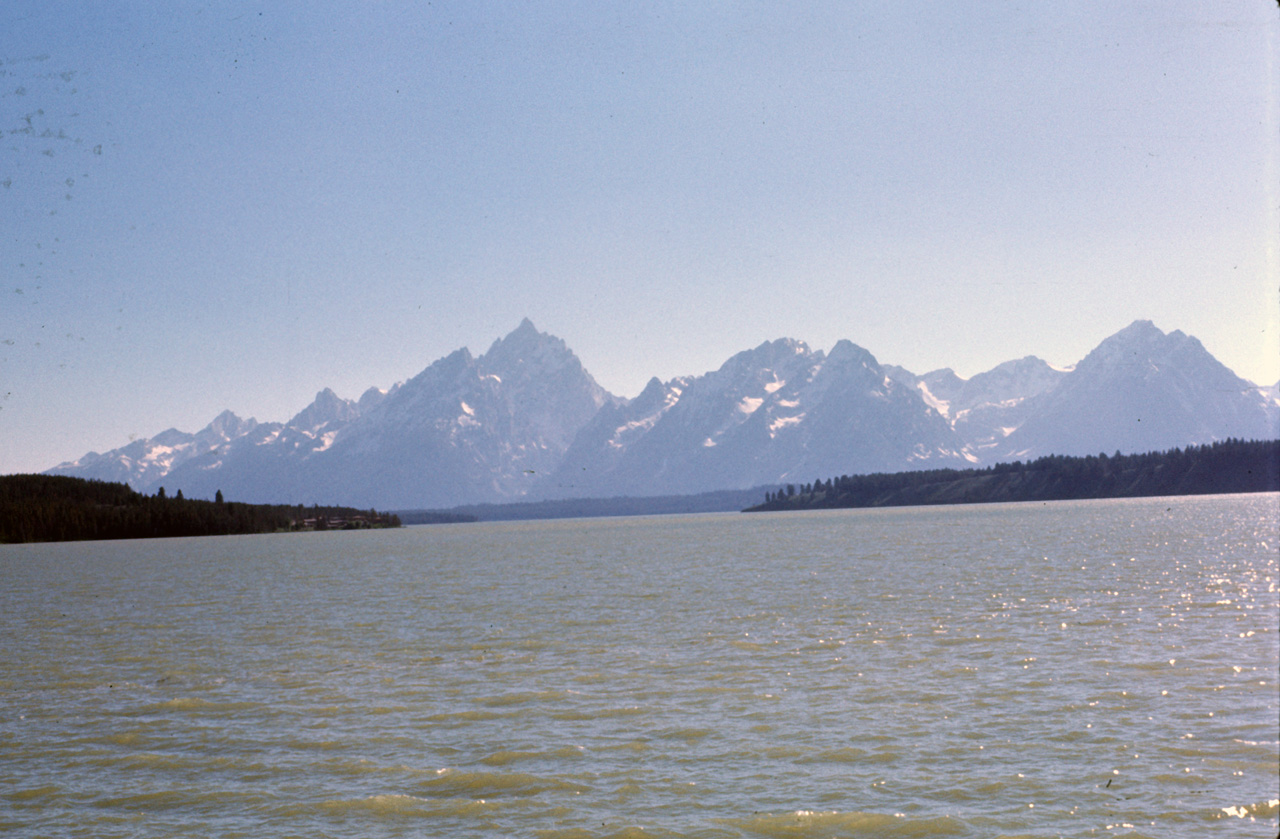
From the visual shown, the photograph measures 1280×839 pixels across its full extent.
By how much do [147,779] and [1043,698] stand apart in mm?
23072

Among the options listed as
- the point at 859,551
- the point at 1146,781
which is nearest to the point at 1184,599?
the point at 1146,781

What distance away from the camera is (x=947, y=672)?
31219mm

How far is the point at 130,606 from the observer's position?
6550 centimetres

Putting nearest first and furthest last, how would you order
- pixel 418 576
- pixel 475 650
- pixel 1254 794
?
pixel 1254 794 < pixel 475 650 < pixel 418 576

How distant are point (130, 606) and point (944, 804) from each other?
205 feet

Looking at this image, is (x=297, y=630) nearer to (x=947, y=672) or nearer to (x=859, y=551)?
(x=947, y=672)

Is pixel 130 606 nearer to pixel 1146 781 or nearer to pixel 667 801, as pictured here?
pixel 667 801

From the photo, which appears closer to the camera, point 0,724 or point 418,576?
point 0,724

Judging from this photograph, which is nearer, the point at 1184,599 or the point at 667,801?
the point at 667,801

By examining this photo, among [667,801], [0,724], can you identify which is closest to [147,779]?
[0,724]

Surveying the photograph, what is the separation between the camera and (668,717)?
2631 cm

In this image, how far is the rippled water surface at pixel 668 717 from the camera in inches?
732

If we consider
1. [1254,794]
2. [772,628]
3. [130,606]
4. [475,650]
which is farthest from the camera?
[130,606]

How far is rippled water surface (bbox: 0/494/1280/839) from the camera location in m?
18.6
